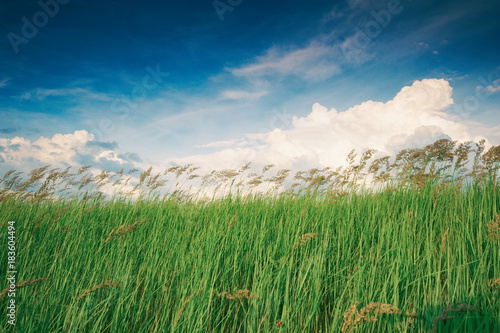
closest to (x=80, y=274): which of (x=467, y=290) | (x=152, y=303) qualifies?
(x=152, y=303)

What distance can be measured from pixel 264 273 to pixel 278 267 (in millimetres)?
185

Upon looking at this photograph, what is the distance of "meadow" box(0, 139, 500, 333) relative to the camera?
80.7 inches

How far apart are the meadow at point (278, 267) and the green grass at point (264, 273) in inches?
0.7

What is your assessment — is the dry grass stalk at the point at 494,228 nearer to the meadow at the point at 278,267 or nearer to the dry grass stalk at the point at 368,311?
the meadow at the point at 278,267

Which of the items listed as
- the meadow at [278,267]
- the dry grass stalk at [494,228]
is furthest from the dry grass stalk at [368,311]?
the dry grass stalk at [494,228]

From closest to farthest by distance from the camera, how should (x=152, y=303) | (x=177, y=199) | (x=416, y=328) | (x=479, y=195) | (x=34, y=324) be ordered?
(x=416, y=328), (x=34, y=324), (x=152, y=303), (x=479, y=195), (x=177, y=199)

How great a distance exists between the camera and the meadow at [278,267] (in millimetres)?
2049

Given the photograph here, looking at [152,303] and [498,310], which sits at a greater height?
[498,310]

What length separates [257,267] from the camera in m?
2.64

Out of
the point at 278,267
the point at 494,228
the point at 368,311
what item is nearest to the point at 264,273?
the point at 278,267

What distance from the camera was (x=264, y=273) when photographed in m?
2.47

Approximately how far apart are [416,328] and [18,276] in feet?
13.1

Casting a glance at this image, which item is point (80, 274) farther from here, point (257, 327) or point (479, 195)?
point (479, 195)

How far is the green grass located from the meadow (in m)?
0.02
